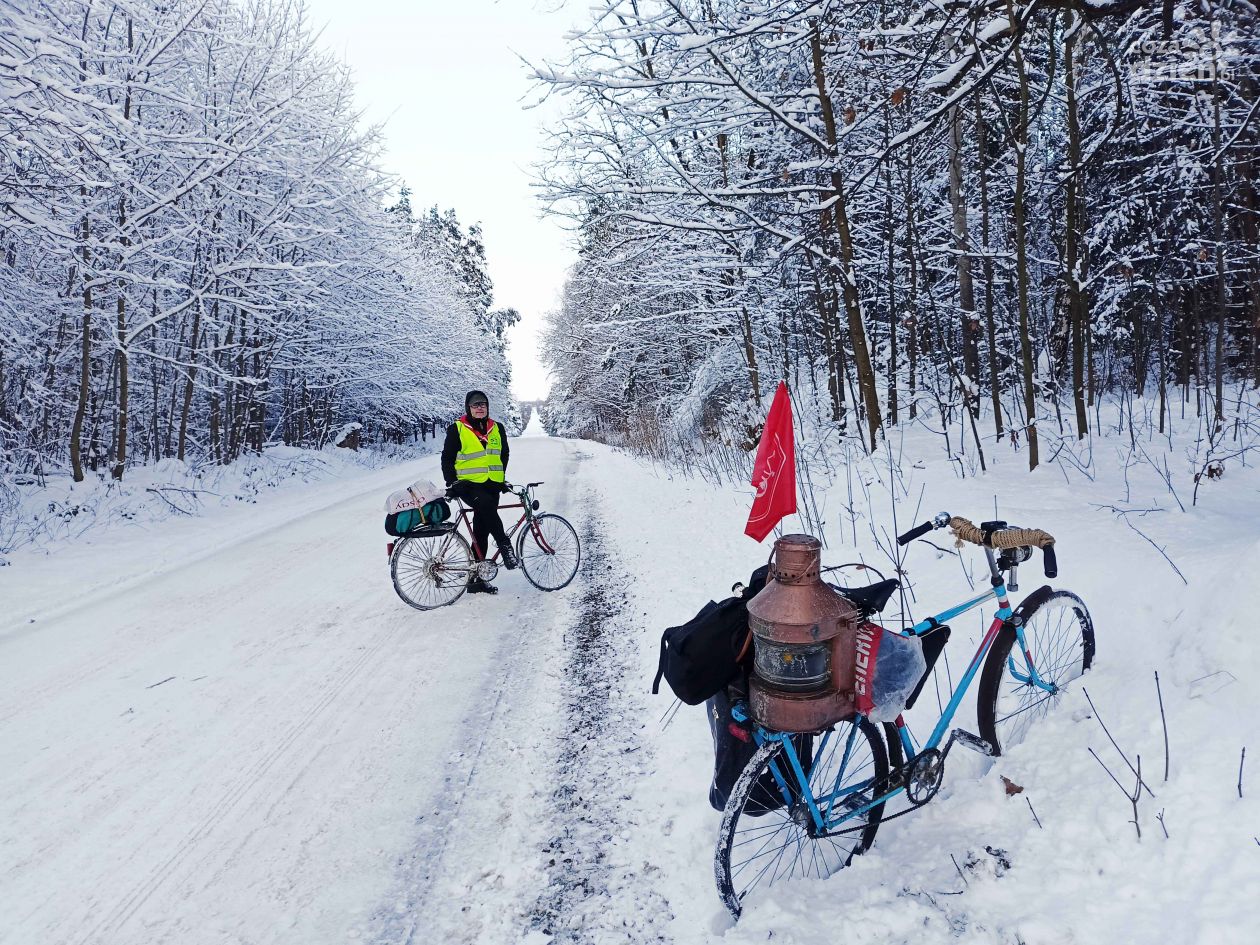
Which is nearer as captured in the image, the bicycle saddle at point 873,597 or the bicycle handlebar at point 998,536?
the bicycle saddle at point 873,597

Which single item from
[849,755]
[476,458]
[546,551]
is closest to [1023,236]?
[546,551]

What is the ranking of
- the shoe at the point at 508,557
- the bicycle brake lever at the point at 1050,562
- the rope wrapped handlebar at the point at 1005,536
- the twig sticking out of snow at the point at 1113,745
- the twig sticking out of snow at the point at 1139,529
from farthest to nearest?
the shoe at the point at 508,557
the twig sticking out of snow at the point at 1139,529
the bicycle brake lever at the point at 1050,562
the rope wrapped handlebar at the point at 1005,536
the twig sticking out of snow at the point at 1113,745

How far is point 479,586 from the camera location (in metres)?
6.50

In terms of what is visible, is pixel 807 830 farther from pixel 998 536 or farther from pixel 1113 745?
pixel 998 536

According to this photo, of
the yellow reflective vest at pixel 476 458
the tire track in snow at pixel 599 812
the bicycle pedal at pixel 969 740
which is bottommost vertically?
the tire track in snow at pixel 599 812

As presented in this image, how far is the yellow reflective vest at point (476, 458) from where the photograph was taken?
647 centimetres

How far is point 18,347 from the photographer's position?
41.3ft

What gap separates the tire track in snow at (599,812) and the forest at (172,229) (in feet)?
26.9

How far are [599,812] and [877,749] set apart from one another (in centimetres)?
130

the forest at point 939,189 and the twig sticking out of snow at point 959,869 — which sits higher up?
the forest at point 939,189

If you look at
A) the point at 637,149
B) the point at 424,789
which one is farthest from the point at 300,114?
the point at 424,789

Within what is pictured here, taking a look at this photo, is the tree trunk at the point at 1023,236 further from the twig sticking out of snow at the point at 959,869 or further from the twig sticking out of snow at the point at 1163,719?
the twig sticking out of snow at the point at 959,869

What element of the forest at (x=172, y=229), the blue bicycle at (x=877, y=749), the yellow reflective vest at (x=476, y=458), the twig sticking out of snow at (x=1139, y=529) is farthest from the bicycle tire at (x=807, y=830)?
the forest at (x=172, y=229)

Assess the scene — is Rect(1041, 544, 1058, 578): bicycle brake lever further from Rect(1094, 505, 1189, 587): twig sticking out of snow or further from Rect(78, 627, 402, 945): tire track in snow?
Rect(78, 627, 402, 945): tire track in snow
